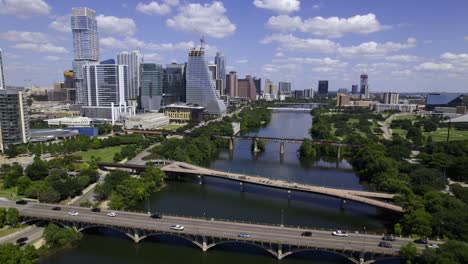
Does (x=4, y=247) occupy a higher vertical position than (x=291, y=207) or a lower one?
higher

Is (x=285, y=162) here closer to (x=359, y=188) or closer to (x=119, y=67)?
(x=359, y=188)

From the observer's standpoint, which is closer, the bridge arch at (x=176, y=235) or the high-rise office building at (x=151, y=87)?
the bridge arch at (x=176, y=235)

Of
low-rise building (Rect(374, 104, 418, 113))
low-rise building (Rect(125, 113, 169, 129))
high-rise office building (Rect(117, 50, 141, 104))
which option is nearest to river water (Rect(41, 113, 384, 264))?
low-rise building (Rect(125, 113, 169, 129))

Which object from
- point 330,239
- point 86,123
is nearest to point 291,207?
point 330,239

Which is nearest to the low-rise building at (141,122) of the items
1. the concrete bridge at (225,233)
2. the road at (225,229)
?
the road at (225,229)

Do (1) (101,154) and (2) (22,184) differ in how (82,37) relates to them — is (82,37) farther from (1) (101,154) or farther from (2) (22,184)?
(2) (22,184)

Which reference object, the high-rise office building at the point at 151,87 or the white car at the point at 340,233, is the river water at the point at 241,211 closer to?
the white car at the point at 340,233
